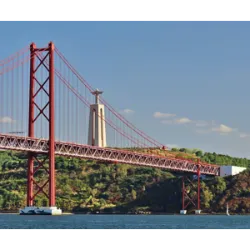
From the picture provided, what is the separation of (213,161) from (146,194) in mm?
21039

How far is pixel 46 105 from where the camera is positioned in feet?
231

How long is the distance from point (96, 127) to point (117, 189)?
335 inches

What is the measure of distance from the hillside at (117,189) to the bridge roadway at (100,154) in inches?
156

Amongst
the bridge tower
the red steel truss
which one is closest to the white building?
the bridge tower

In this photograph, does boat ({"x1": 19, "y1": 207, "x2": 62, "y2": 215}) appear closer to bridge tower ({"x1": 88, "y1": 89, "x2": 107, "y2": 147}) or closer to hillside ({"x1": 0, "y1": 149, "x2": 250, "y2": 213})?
hillside ({"x1": 0, "y1": 149, "x2": 250, "y2": 213})

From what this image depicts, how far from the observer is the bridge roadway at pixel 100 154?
6795 cm

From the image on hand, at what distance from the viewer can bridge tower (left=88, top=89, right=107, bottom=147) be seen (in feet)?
328

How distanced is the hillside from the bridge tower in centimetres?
634

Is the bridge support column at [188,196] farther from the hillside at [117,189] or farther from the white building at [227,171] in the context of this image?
the white building at [227,171]

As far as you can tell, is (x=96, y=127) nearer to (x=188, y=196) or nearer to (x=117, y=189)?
(x=117, y=189)

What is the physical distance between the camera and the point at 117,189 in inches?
4038
